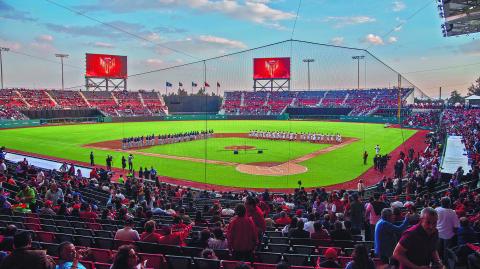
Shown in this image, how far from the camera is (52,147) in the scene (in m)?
38.4

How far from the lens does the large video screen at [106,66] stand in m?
92.8

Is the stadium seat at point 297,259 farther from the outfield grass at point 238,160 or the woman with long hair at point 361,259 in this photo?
the outfield grass at point 238,160

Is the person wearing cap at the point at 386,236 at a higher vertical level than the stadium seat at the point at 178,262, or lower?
higher

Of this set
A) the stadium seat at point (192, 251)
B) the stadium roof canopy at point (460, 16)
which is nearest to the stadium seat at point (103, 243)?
the stadium seat at point (192, 251)

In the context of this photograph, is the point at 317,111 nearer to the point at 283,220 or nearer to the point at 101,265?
the point at 283,220

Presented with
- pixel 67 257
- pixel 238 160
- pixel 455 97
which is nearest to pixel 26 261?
pixel 67 257

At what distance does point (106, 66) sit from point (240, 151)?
228 feet

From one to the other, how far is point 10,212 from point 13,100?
74.0 meters

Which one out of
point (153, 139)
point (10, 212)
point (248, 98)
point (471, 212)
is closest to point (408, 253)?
point (471, 212)

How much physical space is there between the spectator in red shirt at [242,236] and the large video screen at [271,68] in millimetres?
92907

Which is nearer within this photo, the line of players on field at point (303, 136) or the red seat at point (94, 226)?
the red seat at point (94, 226)

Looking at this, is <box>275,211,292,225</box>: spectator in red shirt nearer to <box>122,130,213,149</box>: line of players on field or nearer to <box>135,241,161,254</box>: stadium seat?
<box>135,241,161,254</box>: stadium seat

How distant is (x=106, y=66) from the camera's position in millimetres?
94312

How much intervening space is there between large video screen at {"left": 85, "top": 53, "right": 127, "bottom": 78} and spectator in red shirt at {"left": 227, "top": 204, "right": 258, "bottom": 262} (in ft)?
306
